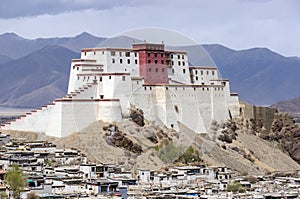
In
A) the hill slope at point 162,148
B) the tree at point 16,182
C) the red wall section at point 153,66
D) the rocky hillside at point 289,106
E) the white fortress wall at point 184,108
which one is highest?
the rocky hillside at point 289,106

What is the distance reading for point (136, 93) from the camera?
58.0 metres

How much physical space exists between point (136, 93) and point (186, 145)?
14.6ft

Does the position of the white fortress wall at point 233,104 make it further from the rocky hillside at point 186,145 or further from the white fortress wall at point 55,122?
the white fortress wall at point 55,122

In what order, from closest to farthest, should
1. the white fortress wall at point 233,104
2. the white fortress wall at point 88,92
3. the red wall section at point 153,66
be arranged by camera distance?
the white fortress wall at point 88,92 → the red wall section at point 153,66 → the white fortress wall at point 233,104

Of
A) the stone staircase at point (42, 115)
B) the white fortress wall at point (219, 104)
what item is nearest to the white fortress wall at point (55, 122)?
the stone staircase at point (42, 115)

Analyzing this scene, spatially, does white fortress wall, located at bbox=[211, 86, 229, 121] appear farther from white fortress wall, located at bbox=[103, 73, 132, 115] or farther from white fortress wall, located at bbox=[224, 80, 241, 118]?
white fortress wall, located at bbox=[103, 73, 132, 115]

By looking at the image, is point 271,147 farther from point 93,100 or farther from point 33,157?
point 33,157

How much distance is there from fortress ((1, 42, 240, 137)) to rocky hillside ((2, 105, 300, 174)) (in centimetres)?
67

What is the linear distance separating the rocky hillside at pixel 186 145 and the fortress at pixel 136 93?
67cm

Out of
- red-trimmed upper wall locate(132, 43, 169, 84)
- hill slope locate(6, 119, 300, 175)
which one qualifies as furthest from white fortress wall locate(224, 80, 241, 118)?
red-trimmed upper wall locate(132, 43, 169, 84)

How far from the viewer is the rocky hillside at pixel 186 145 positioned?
54.0 m

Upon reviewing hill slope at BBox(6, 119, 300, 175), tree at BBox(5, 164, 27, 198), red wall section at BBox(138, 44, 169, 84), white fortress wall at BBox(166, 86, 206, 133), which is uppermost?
red wall section at BBox(138, 44, 169, 84)

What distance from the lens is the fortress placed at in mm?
56062

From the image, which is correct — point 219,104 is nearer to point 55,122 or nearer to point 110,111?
point 110,111
